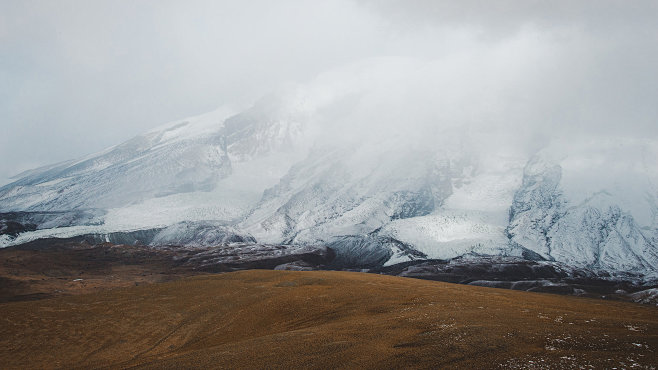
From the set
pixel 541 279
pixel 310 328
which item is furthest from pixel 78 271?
pixel 541 279

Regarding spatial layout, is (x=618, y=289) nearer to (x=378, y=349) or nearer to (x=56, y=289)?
(x=378, y=349)

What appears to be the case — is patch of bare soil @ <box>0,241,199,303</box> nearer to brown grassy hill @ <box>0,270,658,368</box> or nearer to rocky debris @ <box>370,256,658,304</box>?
→ brown grassy hill @ <box>0,270,658,368</box>

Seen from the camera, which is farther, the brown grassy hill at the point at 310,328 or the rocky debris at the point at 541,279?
the rocky debris at the point at 541,279

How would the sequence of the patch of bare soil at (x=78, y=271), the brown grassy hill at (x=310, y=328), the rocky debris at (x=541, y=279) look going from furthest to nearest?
the rocky debris at (x=541, y=279)
the patch of bare soil at (x=78, y=271)
the brown grassy hill at (x=310, y=328)

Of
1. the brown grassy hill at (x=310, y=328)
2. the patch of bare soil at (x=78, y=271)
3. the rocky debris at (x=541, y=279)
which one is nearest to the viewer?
the brown grassy hill at (x=310, y=328)

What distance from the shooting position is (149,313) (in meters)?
56.9

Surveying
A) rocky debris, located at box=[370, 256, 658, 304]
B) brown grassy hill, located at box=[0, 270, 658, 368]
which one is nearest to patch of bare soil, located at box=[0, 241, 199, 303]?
brown grassy hill, located at box=[0, 270, 658, 368]

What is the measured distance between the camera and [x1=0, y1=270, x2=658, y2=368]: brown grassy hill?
2642cm

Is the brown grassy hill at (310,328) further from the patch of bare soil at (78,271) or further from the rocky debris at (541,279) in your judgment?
Result: the rocky debris at (541,279)

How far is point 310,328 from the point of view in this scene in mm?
40438

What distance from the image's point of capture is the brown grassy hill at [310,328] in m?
26.4

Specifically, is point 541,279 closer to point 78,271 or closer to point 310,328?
point 310,328

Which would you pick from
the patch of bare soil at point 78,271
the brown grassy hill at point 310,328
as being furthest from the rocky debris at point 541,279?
the brown grassy hill at point 310,328

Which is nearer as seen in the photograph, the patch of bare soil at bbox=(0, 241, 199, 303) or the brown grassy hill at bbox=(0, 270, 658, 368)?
the brown grassy hill at bbox=(0, 270, 658, 368)
